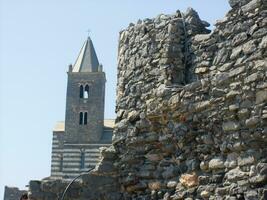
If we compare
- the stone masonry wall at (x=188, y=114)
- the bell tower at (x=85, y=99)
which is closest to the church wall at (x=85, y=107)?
the bell tower at (x=85, y=99)

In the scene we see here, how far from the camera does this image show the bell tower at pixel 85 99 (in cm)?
7038

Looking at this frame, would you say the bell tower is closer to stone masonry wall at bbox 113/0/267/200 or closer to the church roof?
the church roof

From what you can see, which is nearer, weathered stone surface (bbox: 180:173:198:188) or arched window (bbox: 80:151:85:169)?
weathered stone surface (bbox: 180:173:198:188)

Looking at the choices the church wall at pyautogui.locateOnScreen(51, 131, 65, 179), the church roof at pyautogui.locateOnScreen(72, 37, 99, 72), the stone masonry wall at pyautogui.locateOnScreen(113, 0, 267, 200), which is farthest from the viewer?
the church roof at pyautogui.locateOnScreen(72, 37, 99, 72)

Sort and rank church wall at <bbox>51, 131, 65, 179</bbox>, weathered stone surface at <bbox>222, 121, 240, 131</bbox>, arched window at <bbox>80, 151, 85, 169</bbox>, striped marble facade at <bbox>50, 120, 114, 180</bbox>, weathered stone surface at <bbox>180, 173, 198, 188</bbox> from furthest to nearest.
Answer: church wall at <bbox>51, 131, 65, 179</bbox> < striped marble facade at <bbox>50, 120, 114, 180</bbox> < arched window at <bbox>80, 151, 85, 169</bbox> < weathered stone surface at <bbox>180, 173, 198, 188</bbox> < weathered stone surface at <bbox>222, 121, 240, 131</bbox>

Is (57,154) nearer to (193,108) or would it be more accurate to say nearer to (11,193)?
(11,193)

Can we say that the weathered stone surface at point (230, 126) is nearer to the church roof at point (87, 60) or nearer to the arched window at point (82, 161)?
the arched window at point (82, 161)

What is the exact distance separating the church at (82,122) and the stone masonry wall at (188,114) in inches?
2283

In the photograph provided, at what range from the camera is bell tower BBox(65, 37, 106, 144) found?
70.4 meters

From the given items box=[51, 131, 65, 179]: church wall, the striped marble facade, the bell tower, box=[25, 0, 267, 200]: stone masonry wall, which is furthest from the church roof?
box=[25, 0, 267, 200]: stone masonry wall

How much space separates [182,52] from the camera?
7953mm

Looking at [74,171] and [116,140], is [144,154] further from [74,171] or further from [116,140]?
[74,171]

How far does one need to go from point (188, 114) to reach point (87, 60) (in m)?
67.3

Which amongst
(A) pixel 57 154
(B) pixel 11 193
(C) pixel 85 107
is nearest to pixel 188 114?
(B) pixel 11 193
